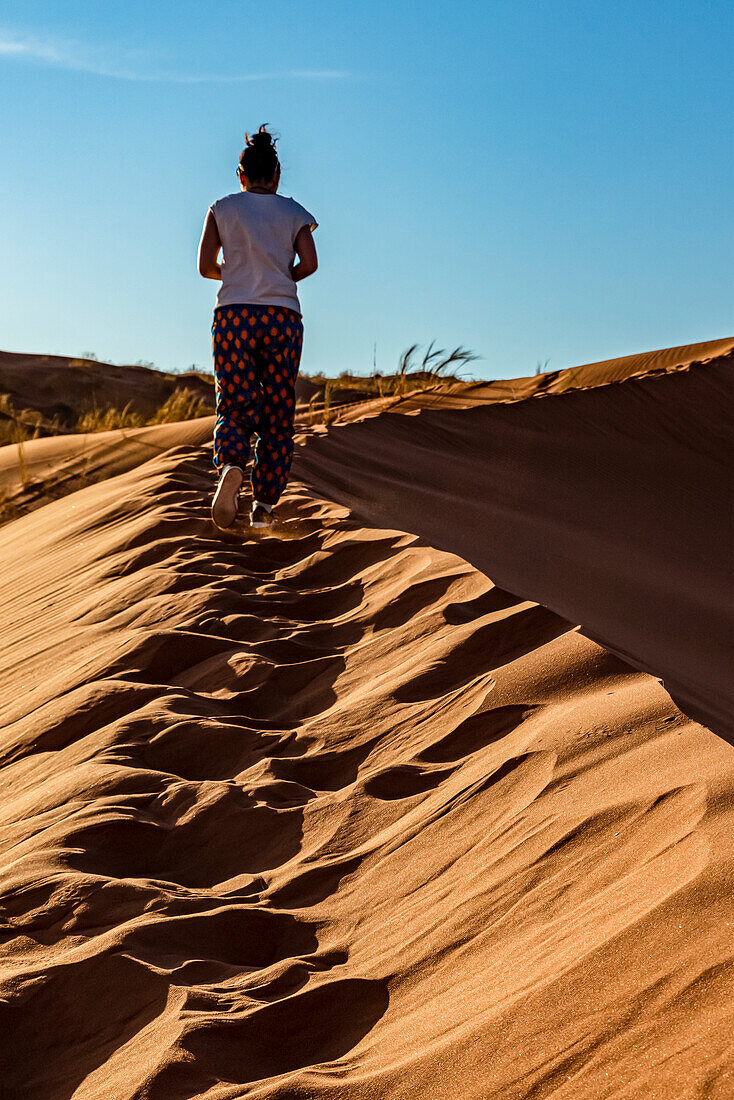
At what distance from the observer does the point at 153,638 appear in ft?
11.1

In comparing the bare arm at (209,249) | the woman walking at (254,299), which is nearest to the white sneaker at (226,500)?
the woman walking at (254,299)

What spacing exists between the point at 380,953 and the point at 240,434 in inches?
122

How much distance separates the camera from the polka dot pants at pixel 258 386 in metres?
4.51

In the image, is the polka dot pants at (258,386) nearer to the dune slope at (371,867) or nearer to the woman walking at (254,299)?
the woman walking at (254,299)

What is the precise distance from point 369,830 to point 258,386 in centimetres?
291

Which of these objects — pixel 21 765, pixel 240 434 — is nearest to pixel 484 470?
pixel 240 434

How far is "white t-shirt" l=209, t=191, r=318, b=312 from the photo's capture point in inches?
175

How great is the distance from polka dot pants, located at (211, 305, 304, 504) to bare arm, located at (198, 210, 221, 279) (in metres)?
0.20

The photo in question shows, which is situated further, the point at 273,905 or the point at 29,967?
the point at 273,905

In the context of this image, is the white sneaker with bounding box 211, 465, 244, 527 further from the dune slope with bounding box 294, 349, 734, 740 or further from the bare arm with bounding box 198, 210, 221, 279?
the bare arm with bounding box 198, 210, 221, 279

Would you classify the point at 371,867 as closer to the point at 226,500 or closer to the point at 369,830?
the point at 369,830

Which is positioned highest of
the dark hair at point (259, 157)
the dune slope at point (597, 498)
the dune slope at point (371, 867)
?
the dark hair at point (259, 157)

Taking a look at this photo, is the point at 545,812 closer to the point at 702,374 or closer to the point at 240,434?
the point at 240,434

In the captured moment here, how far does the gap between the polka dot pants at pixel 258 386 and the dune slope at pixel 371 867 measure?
1370mm
